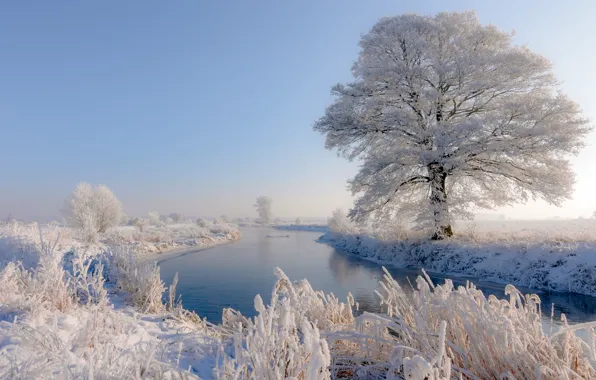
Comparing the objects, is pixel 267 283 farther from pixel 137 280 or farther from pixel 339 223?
pixel 339 223

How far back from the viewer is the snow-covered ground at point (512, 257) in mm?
7789

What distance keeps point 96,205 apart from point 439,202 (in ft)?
81.3

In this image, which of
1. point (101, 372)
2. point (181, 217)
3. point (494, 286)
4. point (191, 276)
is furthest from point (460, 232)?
point (181, 217)

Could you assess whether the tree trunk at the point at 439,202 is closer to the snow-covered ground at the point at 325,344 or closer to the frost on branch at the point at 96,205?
the snow-covered ground at the point at 325,344

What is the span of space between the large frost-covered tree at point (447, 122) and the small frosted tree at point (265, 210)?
69.8m

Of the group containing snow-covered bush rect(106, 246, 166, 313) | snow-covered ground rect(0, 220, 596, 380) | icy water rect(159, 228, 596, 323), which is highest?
snow-covered ground rect(0, 220, 596, 380)

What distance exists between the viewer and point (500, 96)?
12.1 meters

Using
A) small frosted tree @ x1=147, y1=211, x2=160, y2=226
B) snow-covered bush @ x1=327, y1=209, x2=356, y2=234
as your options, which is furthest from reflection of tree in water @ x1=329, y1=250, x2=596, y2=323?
small frosted tree @ x1=147, y1=211, x2=160, y2=226

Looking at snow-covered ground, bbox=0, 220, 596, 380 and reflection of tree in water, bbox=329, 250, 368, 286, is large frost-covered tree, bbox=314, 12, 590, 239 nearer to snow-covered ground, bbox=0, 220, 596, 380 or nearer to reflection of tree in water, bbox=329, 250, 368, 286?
reflection of tree in water, bbox=329, 250, 368, 286

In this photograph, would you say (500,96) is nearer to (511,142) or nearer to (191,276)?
(511,142)

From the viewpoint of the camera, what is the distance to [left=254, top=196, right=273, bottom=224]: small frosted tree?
8225cm

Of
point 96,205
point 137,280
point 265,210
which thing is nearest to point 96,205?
point 96,205

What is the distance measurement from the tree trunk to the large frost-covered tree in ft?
0.13

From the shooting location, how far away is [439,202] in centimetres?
1183
